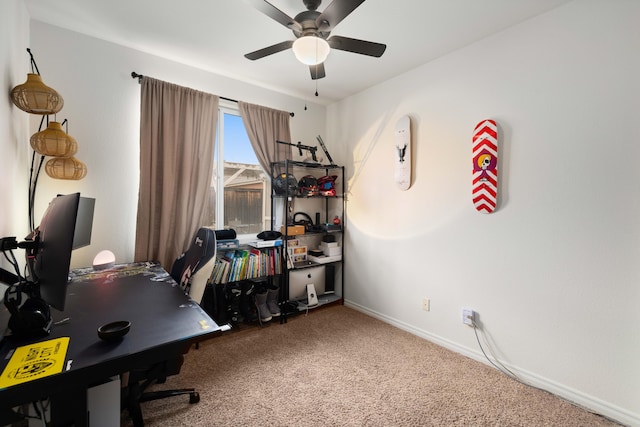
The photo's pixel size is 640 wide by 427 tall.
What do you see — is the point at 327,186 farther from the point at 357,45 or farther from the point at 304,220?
the point at 357,45

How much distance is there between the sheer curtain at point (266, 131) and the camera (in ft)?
10.0

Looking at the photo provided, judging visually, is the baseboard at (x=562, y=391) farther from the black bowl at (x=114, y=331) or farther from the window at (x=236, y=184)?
the black bowl at (x=114, y=331)

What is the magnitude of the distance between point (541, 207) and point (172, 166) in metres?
2.95

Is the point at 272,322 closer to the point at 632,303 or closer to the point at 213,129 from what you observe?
the point at 213,129

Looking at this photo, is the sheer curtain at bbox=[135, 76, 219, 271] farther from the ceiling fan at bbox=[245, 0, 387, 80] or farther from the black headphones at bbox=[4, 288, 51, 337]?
the black headphones at bbox=[4, 288, 51, 337]

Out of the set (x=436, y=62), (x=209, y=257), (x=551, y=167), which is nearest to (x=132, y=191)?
(x=209, y=257)

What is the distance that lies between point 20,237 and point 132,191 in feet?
2.57

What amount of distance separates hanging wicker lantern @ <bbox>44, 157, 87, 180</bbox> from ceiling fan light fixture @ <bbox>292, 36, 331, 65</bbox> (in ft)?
5.70

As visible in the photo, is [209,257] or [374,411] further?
[209,257]

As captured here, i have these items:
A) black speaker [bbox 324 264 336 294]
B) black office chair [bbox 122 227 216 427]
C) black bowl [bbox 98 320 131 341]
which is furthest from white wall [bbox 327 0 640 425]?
black bowl [bbox 98 320 131 341]

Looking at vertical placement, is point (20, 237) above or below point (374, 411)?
above

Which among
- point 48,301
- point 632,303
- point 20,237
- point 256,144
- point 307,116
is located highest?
point 307,116

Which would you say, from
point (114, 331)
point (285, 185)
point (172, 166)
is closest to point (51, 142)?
point (172, 166)

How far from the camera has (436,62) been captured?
8.43ft
